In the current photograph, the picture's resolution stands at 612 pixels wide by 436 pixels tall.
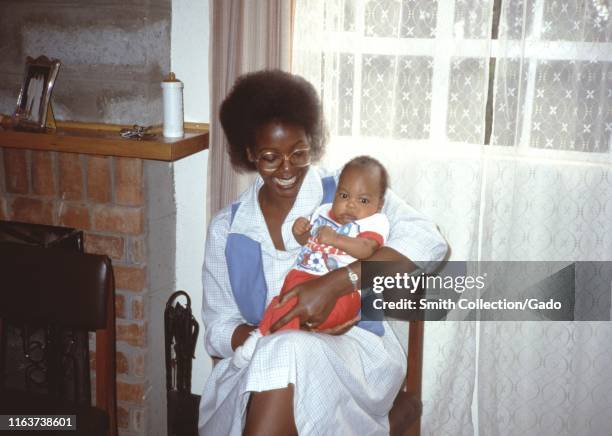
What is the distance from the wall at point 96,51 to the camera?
1.78m

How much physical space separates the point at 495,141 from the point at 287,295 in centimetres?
77

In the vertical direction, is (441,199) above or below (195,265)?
above

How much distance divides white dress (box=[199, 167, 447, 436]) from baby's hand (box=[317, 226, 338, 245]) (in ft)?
0.55

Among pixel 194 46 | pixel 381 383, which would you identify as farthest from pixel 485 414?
pixel 194 46

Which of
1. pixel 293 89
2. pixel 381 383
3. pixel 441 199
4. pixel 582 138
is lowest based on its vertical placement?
pixel 381 383

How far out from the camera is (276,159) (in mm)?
1445

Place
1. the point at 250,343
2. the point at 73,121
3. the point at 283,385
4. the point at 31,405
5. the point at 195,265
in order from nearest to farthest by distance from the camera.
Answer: the point at 283,385 → the point at 250,343 → the point at 31,405 → the point at 73,121 → the point at 195,265

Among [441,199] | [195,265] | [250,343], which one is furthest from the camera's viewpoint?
[195,265]

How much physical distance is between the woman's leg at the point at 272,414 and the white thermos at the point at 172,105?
0.90 meters

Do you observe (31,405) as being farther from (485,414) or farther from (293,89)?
(485,414)

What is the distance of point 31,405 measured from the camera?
1.50 metres

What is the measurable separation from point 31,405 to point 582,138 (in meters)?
1.62

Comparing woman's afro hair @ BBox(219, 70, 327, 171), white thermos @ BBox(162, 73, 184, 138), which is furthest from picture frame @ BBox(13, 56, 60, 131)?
woman's afro hair @ BBox(219, 70, 327, 171)

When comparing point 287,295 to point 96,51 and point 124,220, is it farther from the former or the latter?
point 96,51
